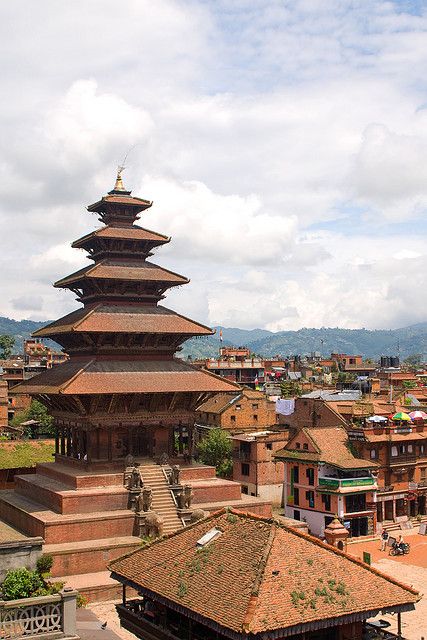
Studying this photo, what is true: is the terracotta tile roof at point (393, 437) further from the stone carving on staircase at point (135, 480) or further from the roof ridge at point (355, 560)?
the roof ridge at point (355, 560)

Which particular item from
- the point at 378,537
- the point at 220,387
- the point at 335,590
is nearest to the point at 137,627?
the point at 335,590

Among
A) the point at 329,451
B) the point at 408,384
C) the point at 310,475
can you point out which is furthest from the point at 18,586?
the point at 408,384

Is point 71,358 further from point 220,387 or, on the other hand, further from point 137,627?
point 137,627

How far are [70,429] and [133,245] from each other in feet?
37.5

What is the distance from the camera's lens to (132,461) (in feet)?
129

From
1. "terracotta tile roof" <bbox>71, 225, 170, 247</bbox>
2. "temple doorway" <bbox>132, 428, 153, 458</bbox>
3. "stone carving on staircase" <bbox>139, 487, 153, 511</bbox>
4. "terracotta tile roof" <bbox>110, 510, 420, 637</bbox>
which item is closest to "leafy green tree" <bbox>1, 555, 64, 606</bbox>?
"terracotta tile roof" <bbox>110, 510, 420, 637</bbox>

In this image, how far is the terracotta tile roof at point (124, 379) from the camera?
125ft

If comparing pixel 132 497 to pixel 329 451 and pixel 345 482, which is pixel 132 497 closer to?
pixel 345 482

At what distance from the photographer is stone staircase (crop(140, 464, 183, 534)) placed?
3612cm

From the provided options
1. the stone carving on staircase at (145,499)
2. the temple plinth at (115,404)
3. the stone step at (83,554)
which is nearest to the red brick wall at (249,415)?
the temple plinth at (115,404)

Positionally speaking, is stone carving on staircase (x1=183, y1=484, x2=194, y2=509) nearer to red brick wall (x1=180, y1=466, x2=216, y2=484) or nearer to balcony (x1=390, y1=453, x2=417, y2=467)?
red brick wall (x1=180, y1=466, x2=216, y2=484)

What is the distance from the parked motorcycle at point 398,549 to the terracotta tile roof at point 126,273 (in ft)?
63.9

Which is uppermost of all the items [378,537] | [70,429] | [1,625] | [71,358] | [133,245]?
[133,245]

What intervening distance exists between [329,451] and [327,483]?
107 inches
